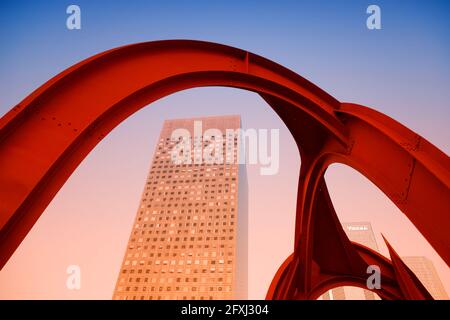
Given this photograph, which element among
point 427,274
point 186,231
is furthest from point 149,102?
point 427,274

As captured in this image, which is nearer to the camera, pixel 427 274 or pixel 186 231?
pixel 186 231

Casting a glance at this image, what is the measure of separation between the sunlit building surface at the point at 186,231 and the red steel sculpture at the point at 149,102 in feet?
208

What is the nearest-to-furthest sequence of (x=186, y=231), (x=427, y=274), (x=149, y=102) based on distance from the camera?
(x=149, y=102)
(x=186, y=231)
(x=427, y=274)

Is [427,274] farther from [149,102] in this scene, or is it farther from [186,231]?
[149,102]

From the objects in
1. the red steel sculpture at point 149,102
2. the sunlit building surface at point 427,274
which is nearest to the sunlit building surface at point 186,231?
the red steel sculpture at point 149,102

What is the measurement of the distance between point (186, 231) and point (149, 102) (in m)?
71.9

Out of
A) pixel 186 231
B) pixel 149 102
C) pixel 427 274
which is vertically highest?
pixel 149 102

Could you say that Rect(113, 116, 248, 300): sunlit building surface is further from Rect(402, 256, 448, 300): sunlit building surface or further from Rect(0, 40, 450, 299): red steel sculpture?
Rect(402, 256, 448, 300): sunlit building surface

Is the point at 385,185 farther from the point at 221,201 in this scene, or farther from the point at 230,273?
the point at 221,201

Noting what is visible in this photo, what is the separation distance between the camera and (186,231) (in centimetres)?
7188

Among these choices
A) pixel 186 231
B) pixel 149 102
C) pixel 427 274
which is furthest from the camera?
pixel 427 274

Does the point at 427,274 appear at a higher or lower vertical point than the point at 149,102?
lower

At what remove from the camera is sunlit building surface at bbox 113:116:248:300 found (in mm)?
62625
